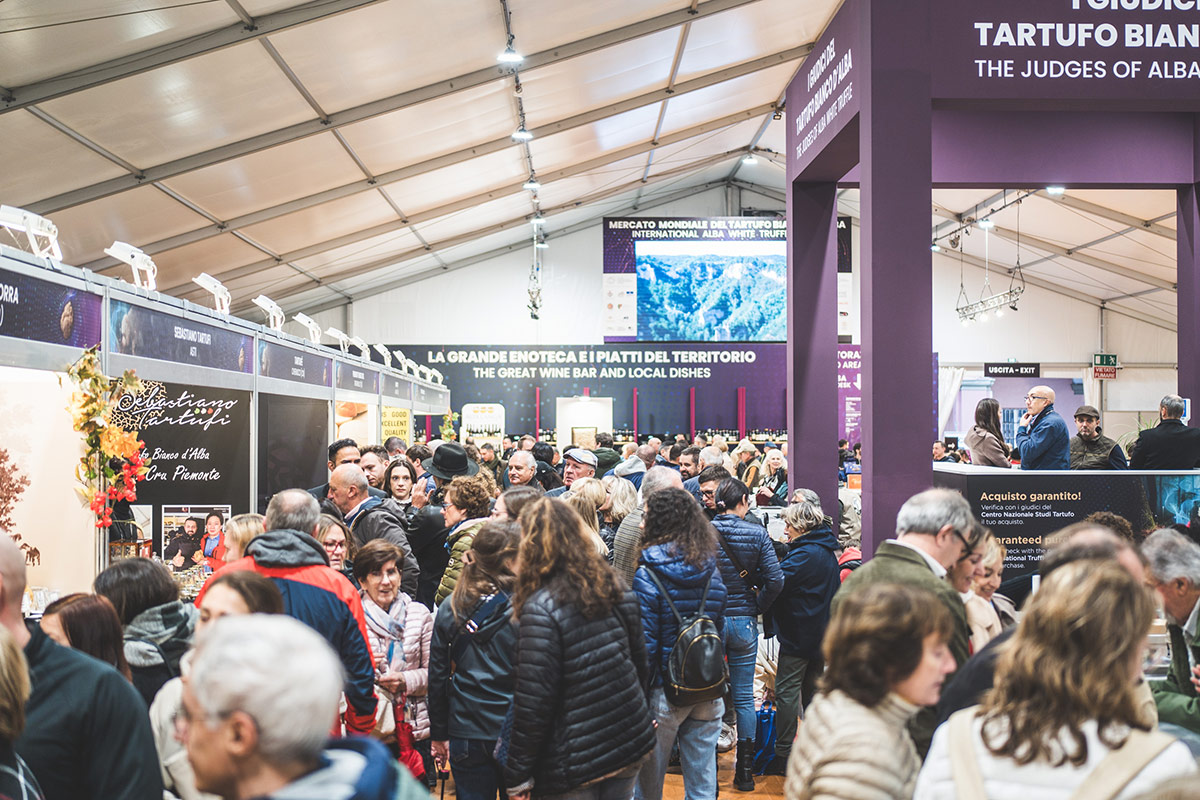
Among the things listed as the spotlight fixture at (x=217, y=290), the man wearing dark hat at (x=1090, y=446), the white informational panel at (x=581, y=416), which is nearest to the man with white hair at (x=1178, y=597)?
the man wearing dark hat at (x=1090, y=446)

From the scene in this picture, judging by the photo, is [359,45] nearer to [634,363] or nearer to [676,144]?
[676,144]

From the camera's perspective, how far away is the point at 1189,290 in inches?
244

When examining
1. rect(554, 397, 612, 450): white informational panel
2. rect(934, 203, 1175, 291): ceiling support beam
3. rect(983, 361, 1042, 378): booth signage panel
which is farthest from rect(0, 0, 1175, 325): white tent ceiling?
rect(554, 397, 612, 450): white informational panel

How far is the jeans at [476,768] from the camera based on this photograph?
281 cm

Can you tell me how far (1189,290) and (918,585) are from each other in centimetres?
524

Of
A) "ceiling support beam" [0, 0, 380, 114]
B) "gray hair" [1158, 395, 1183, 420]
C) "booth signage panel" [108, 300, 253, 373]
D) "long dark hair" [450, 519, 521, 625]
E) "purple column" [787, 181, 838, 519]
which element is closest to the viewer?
"long dark hair" [450, 519, 521, 625]

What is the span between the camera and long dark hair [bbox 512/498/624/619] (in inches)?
97.4

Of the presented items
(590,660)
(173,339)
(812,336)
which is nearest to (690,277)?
(812,336)

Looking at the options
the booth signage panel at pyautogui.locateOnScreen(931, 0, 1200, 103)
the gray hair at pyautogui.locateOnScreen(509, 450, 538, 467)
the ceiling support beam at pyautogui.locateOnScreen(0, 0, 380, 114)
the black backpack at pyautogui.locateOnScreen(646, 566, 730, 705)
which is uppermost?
the ceiling support beam at pyautogui.locateOnScreen(0, 0, 380, 114)

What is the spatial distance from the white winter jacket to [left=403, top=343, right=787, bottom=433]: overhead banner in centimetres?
Answer: 1691

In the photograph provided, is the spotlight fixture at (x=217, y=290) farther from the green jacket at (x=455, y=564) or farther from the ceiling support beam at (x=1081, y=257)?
the ceiling support beam at (x=1081, y=257)

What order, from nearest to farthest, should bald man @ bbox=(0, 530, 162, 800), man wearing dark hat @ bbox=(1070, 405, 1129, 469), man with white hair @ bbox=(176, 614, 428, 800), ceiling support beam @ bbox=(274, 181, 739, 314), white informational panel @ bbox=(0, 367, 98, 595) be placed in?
man with white hair @ bbox=(176, 614, 428, 800), bald man @ bbox=(0, 530, 162, 800), white informational panel @ bbox=(0, 367, 98, 595), man wearing dark hat @ bbox=(1070, 405, 1129, 469), ceiling support beam @ bbox=(274, 181, 739, 314)

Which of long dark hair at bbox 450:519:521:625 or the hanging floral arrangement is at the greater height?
the hanging floral arrangement

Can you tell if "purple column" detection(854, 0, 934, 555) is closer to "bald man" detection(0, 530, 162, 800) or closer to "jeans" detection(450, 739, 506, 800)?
"jeans" detection(450, 739, 506, 800)
